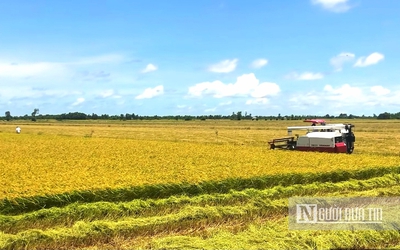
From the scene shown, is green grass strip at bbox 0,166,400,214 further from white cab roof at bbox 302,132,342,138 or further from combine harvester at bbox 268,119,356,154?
white cab roof at bbox 302,132,342,138

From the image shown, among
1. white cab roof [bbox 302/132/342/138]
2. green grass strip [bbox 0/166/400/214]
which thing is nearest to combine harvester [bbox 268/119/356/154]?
white cab roof [bbox 302/132/342/138]

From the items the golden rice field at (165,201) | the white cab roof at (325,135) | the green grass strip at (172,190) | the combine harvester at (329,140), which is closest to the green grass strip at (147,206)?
the golden rice field at (165,201)

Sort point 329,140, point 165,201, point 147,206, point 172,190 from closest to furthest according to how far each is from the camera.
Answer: point 147,206 < point 165,201 < point 172,190 < point 329,140

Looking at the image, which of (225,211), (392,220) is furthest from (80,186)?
(392,220)

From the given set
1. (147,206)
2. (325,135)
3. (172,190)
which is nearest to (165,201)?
(147,206)

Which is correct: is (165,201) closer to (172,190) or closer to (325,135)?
(172,190)

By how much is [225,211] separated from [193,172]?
4.10 metres

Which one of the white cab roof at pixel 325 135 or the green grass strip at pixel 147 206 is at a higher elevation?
the white cab roof at pixel 325 135

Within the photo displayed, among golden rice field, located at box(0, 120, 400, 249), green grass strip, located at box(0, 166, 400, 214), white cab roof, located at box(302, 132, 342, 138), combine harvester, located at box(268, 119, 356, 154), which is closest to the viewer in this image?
golden rice field, located at box(0, 120, 400, 249)

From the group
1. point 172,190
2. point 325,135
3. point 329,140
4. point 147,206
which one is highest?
point 325,135

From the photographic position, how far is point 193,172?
14.6m

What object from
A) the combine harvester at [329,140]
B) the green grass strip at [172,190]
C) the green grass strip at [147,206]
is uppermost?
the combine harvester at [329,140]

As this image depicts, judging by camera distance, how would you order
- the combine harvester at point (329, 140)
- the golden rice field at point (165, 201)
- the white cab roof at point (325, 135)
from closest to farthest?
the golden rice field at point (165, 201) → the combine harvester at point (329, 140) → the white cab roof at point (325, 135)

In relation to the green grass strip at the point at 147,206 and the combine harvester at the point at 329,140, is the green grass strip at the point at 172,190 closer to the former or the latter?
the green grass strip at the point at 147,206
